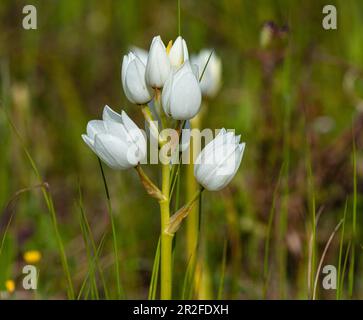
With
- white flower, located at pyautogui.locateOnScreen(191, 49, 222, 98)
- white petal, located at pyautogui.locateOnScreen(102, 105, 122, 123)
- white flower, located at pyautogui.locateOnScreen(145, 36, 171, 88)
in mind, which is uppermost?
white flower, located at pyautogui.locateOnScreen(191, 49, 222, 98)

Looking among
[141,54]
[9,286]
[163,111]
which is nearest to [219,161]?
[163,111]

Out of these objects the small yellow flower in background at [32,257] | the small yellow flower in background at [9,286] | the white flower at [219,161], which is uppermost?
the white flower at [219,161]

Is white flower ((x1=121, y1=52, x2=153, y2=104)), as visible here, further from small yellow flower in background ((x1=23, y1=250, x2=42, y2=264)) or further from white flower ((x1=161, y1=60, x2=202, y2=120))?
small yellow flower in background ((x1=23, y1=250, x2=42, y2=264))

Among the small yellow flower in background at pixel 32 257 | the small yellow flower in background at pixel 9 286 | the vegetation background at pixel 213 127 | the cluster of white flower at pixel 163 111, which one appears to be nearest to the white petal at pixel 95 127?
the cluster of white flower at pixel 163 111

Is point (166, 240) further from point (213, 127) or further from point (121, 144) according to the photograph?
point (213, 127)

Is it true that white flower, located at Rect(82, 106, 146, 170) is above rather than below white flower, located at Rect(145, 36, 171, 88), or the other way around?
below

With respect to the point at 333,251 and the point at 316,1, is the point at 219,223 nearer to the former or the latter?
the point at 333,251

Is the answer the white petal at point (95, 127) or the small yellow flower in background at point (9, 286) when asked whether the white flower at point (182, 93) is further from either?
the small yellow flower in background at point (9, 286)

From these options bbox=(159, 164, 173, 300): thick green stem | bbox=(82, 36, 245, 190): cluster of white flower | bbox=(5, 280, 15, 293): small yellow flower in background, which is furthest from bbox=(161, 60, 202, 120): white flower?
bbox=(5, 280, 15, 293): small yellow flower in background
